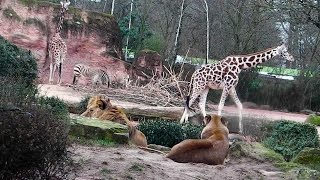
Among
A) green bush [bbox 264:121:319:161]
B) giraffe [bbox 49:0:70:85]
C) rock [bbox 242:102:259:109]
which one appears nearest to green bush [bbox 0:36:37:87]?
green bush [bbox 264:121:319:161]

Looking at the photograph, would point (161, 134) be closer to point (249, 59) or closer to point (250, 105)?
point (249, 59)

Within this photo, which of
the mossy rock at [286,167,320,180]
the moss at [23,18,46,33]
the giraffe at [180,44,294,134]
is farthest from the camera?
the moss at [23,18,46,33]

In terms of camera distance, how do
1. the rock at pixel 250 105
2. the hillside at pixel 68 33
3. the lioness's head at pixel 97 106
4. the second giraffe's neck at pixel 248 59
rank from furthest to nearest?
the rock at pixel 250 105, the hillside at pixel 68 33, the second giraffe's neck at pixel 248 59, the lioness's head at pixel 97 106

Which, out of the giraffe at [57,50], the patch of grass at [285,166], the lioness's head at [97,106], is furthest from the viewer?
the giraffe at [57,50]

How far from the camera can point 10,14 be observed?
3180 cm

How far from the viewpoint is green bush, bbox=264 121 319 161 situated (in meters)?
13.5

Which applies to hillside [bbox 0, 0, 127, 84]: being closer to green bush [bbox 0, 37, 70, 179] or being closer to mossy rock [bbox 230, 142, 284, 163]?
mossy rock [bbox 230, 142, 284, 163]

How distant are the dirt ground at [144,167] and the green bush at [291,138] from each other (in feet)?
7.05

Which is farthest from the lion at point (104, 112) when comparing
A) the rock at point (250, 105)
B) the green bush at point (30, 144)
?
the rock at point (250, 105)

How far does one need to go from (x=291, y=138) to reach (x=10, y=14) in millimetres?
21623

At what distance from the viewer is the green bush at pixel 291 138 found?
13.5 meters

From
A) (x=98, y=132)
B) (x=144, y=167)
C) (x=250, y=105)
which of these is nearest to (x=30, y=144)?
(x=144, y=167)

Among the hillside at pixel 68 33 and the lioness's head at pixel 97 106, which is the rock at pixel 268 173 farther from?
the hillside at pixel 68 33

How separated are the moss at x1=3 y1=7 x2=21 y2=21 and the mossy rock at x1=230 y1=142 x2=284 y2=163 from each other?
21924mm
